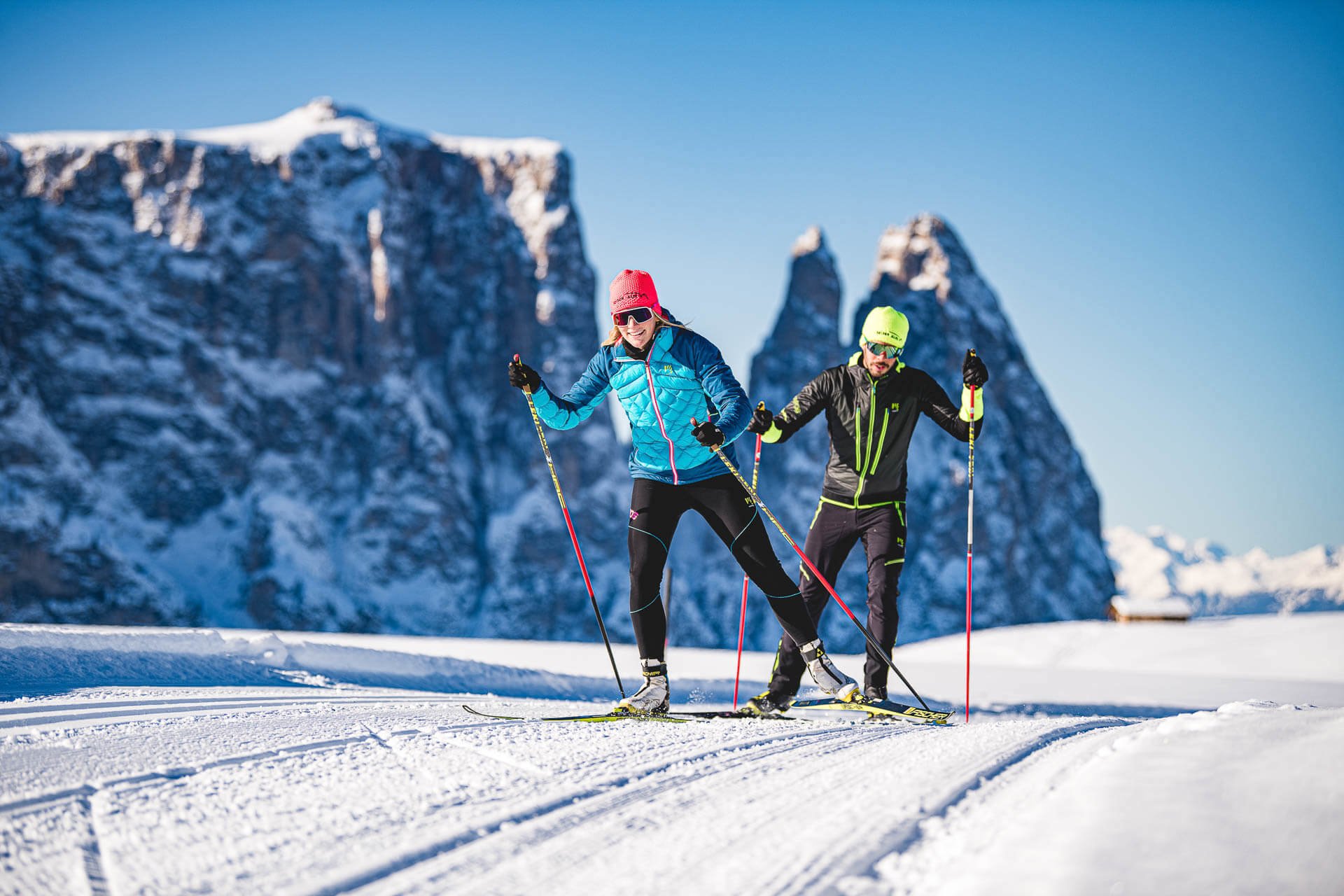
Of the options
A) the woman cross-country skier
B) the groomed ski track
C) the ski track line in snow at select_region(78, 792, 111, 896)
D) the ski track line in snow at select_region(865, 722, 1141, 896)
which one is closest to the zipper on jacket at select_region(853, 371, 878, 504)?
the woman cross-country skier

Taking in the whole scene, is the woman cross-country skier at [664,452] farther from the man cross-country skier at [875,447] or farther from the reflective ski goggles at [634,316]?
the man cross-country skier at [875,447]

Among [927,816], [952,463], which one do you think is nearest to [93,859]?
[927,816]

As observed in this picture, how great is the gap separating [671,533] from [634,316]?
3.61 ft

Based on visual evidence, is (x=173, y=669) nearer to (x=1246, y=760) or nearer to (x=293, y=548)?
(x=1246, y=760)

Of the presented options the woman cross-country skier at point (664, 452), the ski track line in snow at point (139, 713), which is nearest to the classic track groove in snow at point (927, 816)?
the woman cross-country skier at point (664, 452)

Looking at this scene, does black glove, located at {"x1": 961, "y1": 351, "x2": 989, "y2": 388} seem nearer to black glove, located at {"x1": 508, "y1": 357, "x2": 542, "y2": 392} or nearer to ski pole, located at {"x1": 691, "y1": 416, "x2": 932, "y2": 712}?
ski pole, located at {"x1": 691, "y1": 416, "x2": 932, "y2": 712}

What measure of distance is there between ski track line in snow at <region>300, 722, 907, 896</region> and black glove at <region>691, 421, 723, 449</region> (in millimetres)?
1397

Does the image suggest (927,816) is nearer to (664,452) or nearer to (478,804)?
(478,804)

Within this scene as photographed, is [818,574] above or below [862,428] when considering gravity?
below

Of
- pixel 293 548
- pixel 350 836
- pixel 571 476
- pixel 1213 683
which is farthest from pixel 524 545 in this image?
pixel 350 836

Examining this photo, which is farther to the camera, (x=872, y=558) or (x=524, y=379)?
(x=872, y=558)

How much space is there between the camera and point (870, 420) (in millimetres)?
5402

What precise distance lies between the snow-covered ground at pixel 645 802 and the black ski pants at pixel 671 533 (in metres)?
0.70

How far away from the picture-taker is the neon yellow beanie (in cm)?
541
